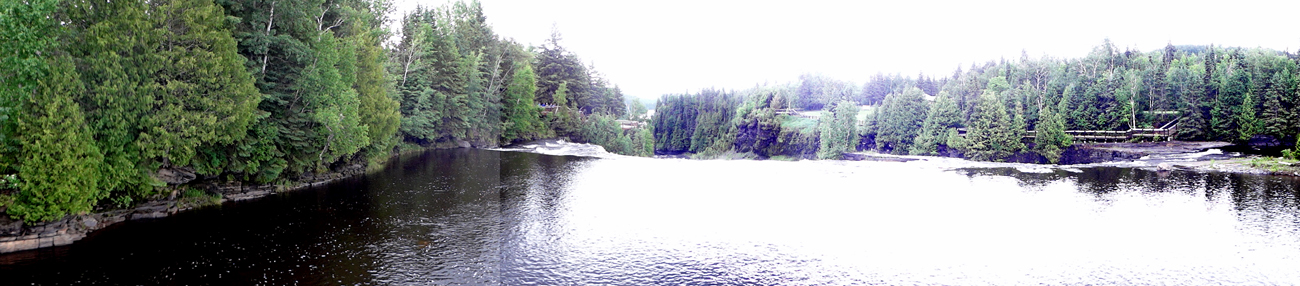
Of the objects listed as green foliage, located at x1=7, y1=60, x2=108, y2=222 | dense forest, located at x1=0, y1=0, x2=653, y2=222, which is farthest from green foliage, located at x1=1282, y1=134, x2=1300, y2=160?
→ green foliage, located at x1=7, y1=60, x2=108, y2=222

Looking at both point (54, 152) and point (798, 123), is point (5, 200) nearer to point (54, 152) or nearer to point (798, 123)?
point (54, 152)

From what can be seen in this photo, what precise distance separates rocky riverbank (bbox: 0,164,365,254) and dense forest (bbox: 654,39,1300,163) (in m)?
55.9

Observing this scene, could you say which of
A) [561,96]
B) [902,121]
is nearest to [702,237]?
[561,96]

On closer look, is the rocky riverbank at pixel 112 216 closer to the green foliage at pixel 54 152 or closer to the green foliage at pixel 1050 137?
the green foliage at pixel 54 152

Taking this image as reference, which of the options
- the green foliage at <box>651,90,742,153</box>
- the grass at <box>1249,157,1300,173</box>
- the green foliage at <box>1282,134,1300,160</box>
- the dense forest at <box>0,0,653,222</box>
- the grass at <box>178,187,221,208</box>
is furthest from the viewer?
the green foliage at <box>651,90,742,153</box>

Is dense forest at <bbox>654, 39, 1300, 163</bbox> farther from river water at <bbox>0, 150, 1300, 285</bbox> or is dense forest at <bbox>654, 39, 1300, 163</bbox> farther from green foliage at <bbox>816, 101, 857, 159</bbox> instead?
river water at <bbox>0, 150, 1300, 285</bbox>

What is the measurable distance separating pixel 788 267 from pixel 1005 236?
9092 millimetres

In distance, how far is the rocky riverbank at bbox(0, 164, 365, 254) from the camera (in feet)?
48.2

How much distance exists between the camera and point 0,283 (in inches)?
480

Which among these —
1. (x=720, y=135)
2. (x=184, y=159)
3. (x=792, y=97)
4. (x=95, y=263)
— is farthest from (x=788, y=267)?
(x=792, y=97)

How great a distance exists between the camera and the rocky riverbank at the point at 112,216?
14.7 meters

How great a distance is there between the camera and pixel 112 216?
18.1 metres

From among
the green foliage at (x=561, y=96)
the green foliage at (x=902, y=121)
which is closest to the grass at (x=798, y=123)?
the green foliage at (x=902, y=121)

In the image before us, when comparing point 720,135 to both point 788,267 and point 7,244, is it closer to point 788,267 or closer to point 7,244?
point 788,267
